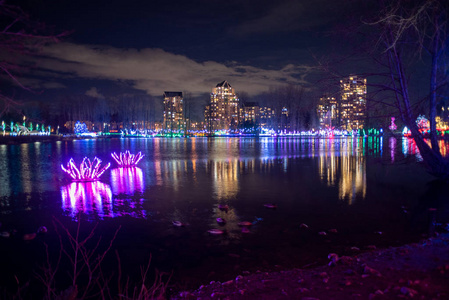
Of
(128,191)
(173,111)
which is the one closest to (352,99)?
(128,191)

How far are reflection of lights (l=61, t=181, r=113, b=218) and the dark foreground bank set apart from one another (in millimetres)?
5801

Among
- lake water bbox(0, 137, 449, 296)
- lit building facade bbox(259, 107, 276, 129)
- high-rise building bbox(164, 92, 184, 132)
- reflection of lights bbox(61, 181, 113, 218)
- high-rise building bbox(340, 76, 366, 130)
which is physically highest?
high-rise building bbox(164, 92, 184, 132)

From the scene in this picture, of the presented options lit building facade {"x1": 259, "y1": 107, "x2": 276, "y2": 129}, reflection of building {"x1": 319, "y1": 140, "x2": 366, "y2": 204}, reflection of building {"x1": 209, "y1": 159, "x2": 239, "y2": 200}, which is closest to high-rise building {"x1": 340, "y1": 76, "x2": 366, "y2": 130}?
reflection of building {"x1": 319, "y1": 140, "x2": 366, "y2": 204}

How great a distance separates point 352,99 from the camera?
13188 mm

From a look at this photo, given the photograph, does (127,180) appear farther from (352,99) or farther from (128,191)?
(352,99)

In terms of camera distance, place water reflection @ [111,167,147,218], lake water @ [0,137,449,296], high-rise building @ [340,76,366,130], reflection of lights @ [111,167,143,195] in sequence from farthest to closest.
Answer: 1. high-rise building @ [340,76,366,130]
2. reflection of lights @ [111,167,143,195]
3. water reflection @ [111,167,147,218]
4. lake water @ [0,137,449,296]

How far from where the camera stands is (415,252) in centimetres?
534

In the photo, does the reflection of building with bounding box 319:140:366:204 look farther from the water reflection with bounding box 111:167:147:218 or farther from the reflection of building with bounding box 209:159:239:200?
the water reflection with bounding box 111:167:147:218

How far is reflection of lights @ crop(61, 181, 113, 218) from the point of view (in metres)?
9.62

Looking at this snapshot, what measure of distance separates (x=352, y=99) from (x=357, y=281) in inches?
415

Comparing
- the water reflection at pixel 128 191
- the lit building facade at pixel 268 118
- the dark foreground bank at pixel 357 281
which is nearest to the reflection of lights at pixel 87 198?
the water reflection at pixel 128 191

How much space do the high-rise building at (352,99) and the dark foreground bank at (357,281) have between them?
27.7ft

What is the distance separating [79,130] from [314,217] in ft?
373

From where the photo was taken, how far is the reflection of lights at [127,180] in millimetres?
12648
